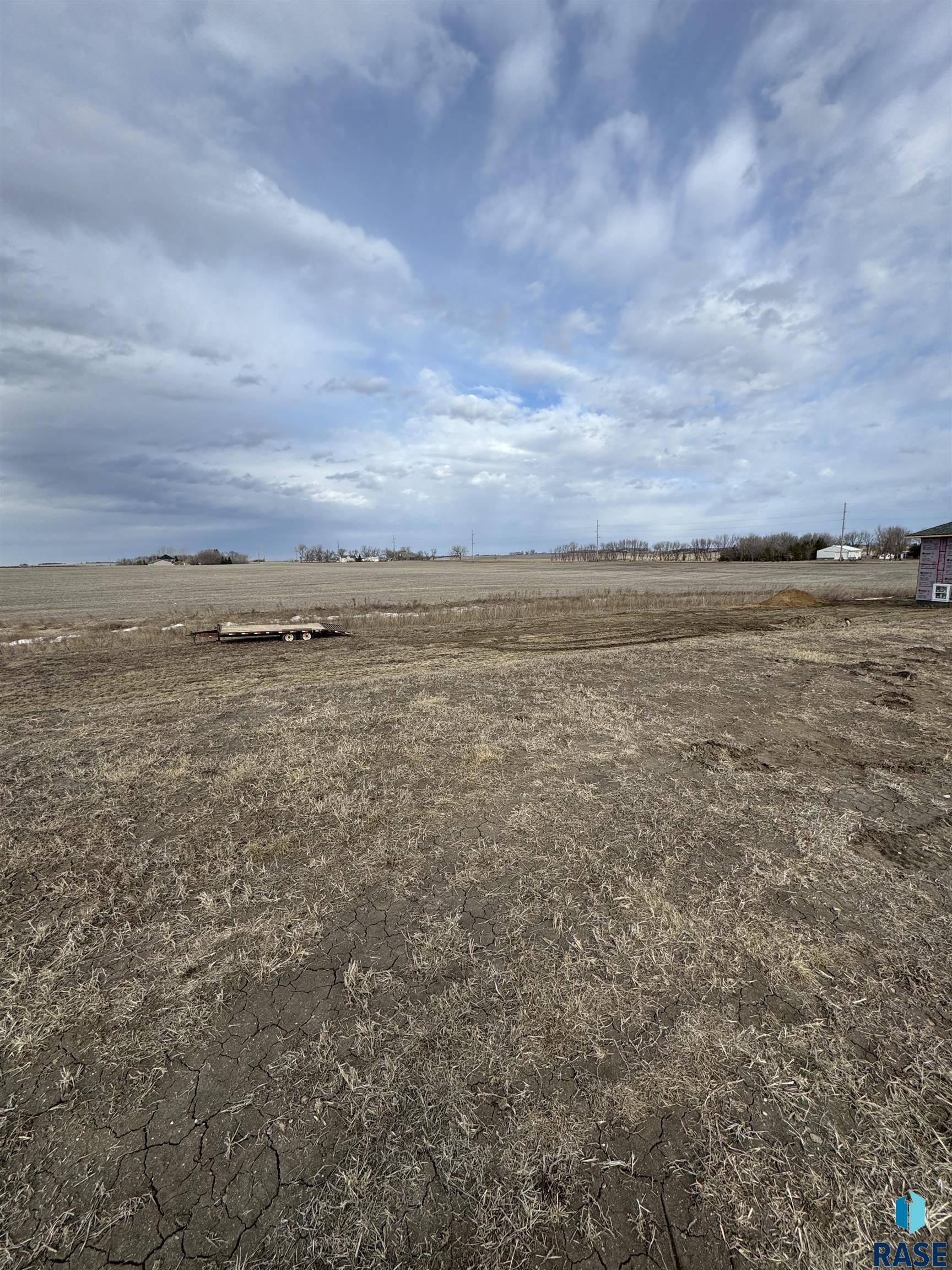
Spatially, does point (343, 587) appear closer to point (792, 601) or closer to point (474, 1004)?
point (792, 601)

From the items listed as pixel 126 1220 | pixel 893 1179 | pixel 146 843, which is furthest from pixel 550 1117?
pixel 146 843

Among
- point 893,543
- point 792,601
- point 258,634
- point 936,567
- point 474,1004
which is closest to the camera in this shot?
point 474,1004

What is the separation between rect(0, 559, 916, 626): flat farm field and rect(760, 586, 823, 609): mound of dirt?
5.37 m

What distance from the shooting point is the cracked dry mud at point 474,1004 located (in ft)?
6.79

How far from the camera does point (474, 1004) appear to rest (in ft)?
9.89

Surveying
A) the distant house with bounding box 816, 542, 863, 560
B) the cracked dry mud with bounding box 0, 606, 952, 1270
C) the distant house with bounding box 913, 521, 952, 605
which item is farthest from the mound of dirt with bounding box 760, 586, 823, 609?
the distant house with bounding box 816, 542, 863, 560

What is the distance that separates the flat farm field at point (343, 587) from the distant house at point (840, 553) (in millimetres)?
41790

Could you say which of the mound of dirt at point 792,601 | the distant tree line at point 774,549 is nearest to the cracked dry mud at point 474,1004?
the mound of dirt at point 792,601

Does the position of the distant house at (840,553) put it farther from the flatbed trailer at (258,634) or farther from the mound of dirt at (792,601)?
the flatbed trailer at (258,634)

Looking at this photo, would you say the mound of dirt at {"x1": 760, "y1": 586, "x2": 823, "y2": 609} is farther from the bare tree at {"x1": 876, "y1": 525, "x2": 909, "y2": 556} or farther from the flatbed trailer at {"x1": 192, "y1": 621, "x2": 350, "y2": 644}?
the bare tree at {"x1": 876, "y1": 525, "x2": 909, "y2": 556}

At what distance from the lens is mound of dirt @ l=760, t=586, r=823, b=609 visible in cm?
2932

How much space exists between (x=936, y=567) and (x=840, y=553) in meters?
115

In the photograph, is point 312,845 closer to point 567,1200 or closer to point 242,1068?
point 242,1068

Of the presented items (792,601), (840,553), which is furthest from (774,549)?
(792,601)
